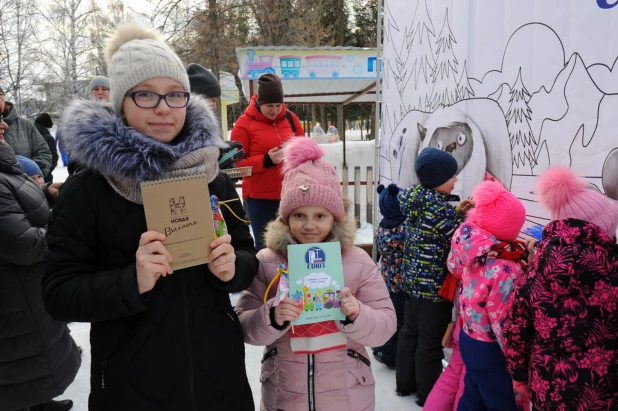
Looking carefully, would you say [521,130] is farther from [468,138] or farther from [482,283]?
[482,283]

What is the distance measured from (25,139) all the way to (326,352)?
5.28 metres

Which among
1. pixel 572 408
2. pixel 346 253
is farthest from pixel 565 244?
pixel 346 253

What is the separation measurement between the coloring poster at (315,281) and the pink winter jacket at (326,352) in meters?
0.12

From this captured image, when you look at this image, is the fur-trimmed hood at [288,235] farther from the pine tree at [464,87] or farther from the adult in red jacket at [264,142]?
the adult in red jacket at [264,142]

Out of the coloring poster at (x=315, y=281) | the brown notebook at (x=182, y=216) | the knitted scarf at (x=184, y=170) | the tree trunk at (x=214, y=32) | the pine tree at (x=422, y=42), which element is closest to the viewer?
the brown notebook at (x=182, y=216)

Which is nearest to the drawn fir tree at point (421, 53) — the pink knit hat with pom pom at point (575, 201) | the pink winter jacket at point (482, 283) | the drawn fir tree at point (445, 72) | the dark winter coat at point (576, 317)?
the drawn fir tree at point (445, 72)

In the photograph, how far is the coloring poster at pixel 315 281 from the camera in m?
1.68

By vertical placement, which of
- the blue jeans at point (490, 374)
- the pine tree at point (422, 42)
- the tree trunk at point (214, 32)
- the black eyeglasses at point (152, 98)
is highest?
the tree trunk at point (214, 32)

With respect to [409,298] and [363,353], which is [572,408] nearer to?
[363,353]

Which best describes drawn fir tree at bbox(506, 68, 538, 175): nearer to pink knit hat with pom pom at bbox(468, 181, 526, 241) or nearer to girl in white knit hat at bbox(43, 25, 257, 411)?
pink knit hat with pom pom at bbox(468, 181, 526, 241)

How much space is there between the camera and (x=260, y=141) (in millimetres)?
4129

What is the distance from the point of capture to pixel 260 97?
3990 millimetres

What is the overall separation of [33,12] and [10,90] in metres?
4.21

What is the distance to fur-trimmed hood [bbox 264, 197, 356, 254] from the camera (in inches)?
76.5
